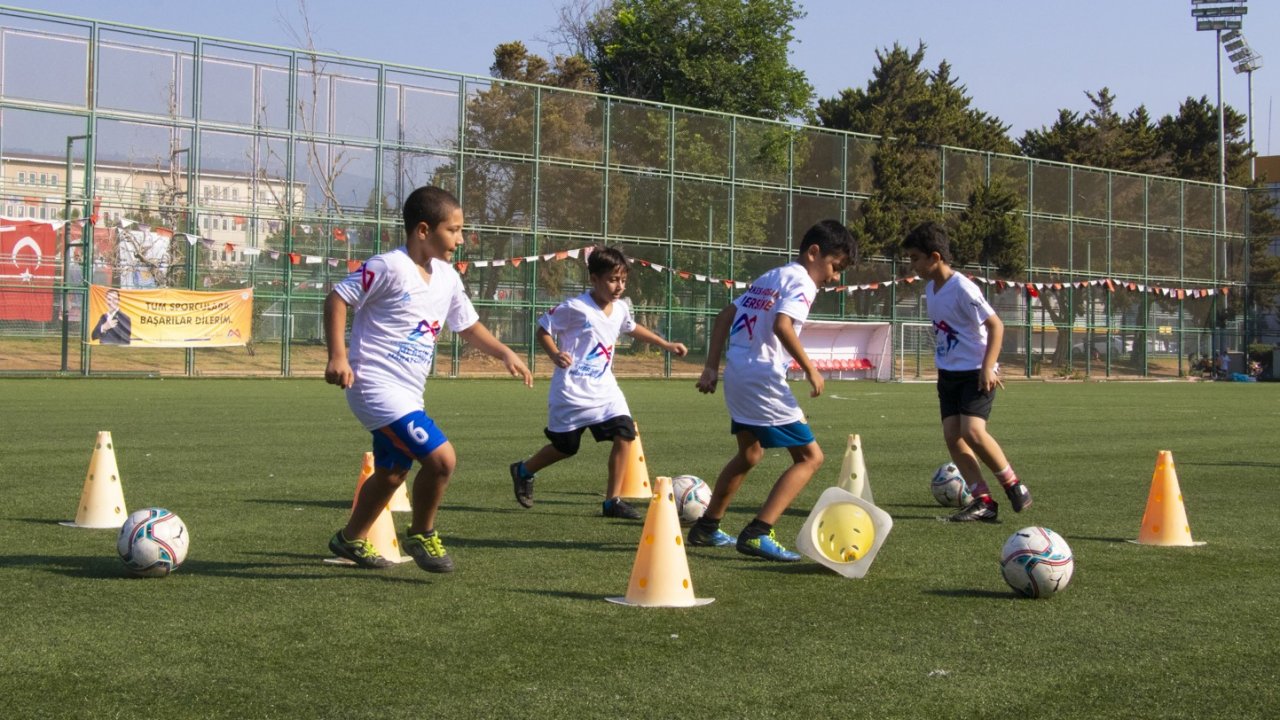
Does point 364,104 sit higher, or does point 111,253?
point 364,104

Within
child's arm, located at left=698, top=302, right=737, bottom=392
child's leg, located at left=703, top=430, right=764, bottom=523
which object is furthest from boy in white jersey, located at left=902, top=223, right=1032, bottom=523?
child's leg, located at left=703, top=430, right=764, bottom=523

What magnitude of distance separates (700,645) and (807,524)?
5.59 ft

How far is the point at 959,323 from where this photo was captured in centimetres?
867

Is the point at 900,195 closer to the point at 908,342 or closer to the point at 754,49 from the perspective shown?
the point at 908,342

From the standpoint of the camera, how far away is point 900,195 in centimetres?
4347

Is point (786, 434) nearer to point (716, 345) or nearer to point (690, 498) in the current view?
point (716, 345)

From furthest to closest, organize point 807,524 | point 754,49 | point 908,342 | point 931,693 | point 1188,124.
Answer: point 1188,124, point 754,49, point 908,342, point 807,524, point 931,693

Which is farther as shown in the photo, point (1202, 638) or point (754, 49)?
point (754, 49)

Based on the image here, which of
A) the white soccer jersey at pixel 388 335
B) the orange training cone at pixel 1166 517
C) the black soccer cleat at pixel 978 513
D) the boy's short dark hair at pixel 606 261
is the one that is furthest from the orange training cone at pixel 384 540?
the orange training cone at pixel 1166 517

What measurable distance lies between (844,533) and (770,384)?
0.94 meters

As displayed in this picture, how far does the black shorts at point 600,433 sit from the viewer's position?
28.7 feet

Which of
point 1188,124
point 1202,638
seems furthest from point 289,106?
point 1188,124

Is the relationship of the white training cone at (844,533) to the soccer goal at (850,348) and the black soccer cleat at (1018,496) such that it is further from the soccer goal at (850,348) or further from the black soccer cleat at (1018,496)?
the soccer goal at (850,348)

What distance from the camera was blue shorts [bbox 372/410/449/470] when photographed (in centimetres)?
589
